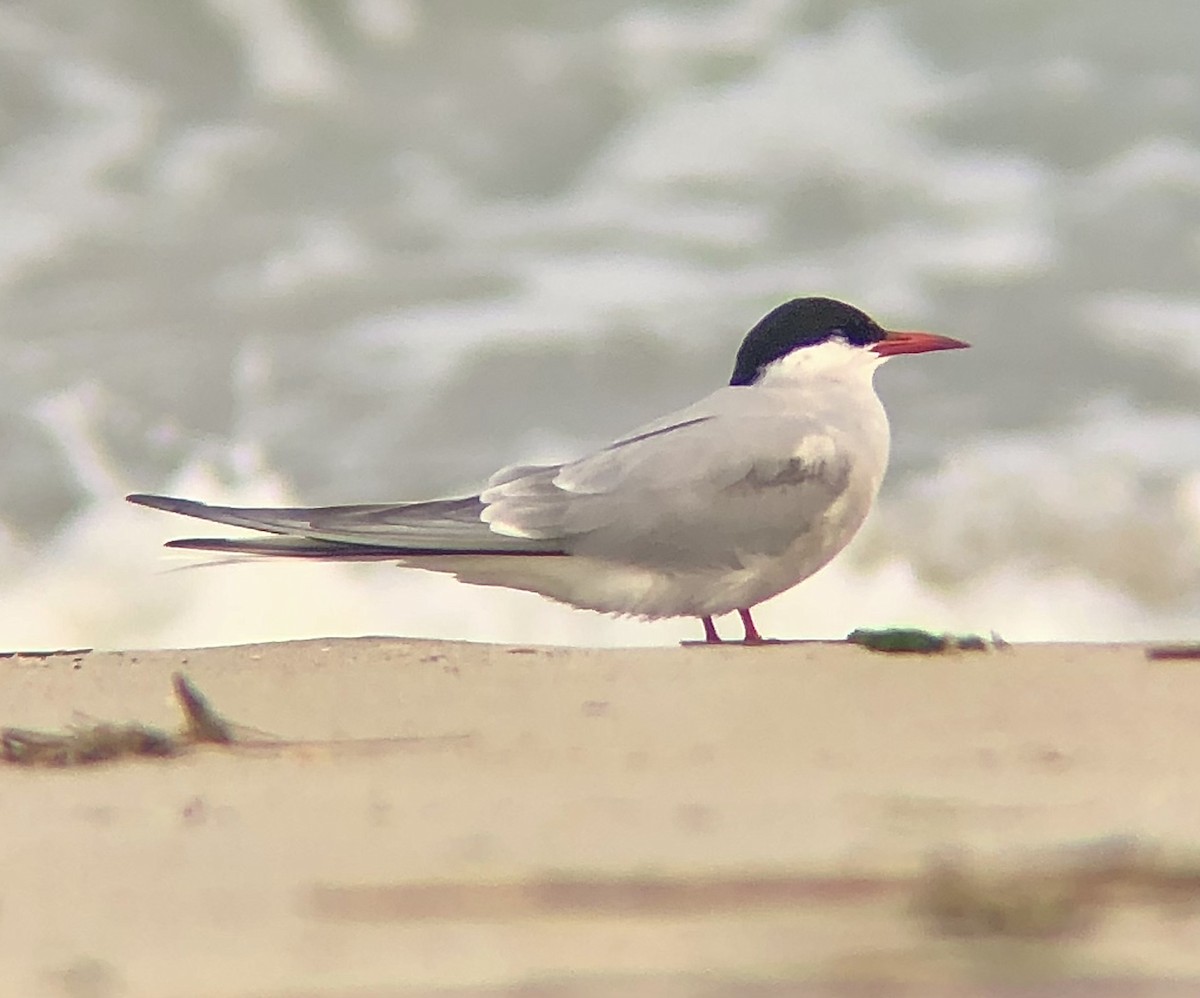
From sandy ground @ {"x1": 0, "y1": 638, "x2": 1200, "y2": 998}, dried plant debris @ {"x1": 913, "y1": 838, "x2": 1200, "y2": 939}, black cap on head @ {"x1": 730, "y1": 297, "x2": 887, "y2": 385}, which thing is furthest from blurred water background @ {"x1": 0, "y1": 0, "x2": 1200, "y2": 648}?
dried plant debris @ {"x1": 913, "y1": 838, "x2": 1200, "y2": 939}

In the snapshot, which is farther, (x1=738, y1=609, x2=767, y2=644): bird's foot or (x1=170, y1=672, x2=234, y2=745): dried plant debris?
(x1=738, y1=609, x2=767, y2=644): bird's foot

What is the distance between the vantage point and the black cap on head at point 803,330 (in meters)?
4.29

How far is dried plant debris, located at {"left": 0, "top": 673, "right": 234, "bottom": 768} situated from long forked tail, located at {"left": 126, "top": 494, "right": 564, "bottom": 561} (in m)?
0.61

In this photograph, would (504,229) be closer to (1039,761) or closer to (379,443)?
(379,443)

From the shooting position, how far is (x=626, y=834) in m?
2.18

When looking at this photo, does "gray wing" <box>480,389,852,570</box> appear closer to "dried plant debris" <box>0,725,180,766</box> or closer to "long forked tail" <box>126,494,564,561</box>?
"long forked tail" <box>126,494,564,561</box>

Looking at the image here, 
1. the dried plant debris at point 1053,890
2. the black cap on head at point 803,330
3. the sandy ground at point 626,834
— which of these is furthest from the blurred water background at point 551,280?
the dried plant debris at point 1053,890

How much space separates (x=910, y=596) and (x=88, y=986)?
4983 mm

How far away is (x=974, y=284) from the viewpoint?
8.55 m

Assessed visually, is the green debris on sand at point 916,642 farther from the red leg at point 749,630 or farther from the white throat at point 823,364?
the white throat at point 823,364

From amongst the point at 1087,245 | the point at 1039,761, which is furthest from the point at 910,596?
the point at 1039,761

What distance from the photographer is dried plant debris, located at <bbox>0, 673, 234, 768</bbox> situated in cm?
270

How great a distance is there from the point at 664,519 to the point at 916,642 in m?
0.62

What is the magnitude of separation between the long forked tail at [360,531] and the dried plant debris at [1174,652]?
3.70 feet
